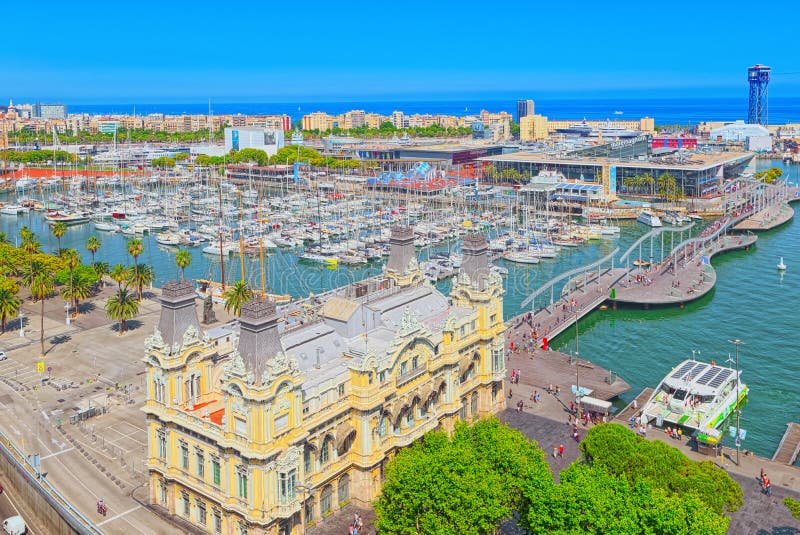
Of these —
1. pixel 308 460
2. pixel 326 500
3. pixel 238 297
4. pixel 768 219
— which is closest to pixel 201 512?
pixel 308 460

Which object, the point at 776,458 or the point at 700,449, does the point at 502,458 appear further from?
the point at 776,458

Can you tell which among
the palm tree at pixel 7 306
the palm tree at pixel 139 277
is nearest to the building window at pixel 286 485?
the palm tree at pixel 7 306

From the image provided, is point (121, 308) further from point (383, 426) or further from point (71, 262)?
point (383, 426)

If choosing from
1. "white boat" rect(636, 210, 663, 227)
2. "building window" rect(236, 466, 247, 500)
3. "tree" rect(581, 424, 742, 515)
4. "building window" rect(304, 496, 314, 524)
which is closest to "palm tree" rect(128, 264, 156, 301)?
"building window" rect(304, 496, 314, 524)

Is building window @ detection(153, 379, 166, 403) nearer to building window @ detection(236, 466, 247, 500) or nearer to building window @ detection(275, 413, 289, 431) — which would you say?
building window @ detection(236, 466, 247, 500)

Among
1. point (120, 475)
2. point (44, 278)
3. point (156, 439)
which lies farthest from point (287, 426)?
point (44, 278)
